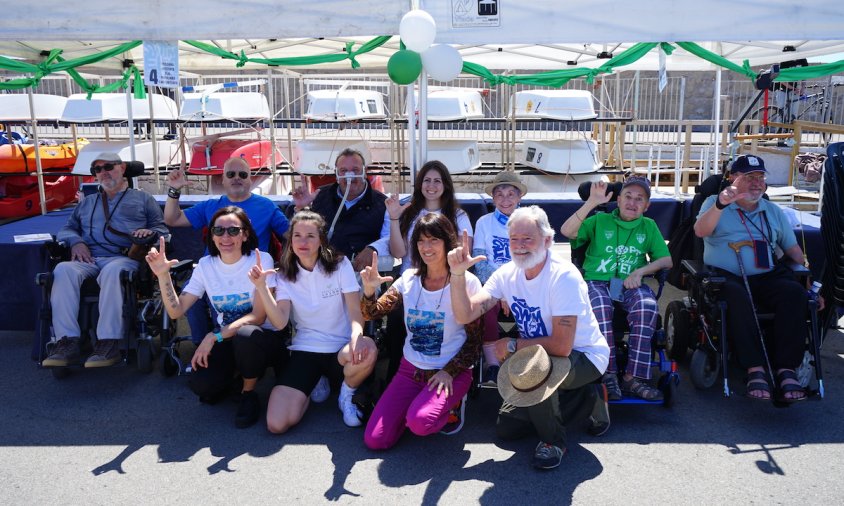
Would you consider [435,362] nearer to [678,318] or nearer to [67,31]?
[678,318]

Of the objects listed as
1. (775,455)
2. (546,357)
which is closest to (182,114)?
(546,357)

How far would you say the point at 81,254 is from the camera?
13.9 feet

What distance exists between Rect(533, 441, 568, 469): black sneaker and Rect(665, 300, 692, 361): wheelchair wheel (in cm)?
140

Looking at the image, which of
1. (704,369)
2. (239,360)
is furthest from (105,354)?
(704,369)

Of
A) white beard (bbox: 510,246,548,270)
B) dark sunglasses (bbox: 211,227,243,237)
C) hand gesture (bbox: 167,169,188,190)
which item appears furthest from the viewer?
hand gesture (bbox: 167,169,188,190)

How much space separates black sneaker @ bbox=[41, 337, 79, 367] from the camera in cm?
391

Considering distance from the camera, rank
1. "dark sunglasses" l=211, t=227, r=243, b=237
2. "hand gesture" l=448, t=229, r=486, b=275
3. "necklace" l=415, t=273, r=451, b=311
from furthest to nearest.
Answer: "dark sunglasses" l=211, t=227, r=243, b=237, "necklace" l=415, t=273, r=451, b=311, "hand gesture" l=448, t=229, r=486, b=275

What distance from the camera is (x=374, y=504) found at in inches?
112

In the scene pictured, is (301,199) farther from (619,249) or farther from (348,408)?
(619,249)

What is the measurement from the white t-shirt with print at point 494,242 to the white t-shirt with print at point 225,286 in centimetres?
132

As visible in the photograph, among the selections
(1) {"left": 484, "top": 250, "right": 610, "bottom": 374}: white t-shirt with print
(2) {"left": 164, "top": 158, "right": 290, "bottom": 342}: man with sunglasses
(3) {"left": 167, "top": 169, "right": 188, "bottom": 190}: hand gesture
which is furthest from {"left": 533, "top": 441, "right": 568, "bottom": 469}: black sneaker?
(3) {"left": 167, "top": 169, "right": 188, "bottom": 190}: hand gesture

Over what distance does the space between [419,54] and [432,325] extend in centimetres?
189

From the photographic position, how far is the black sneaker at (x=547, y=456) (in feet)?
10.0

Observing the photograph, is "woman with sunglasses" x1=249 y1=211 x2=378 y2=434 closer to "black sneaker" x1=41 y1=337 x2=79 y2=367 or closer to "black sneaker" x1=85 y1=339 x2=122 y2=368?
"black sneaker" x1=85 y1=339 x2=122 y2=368
